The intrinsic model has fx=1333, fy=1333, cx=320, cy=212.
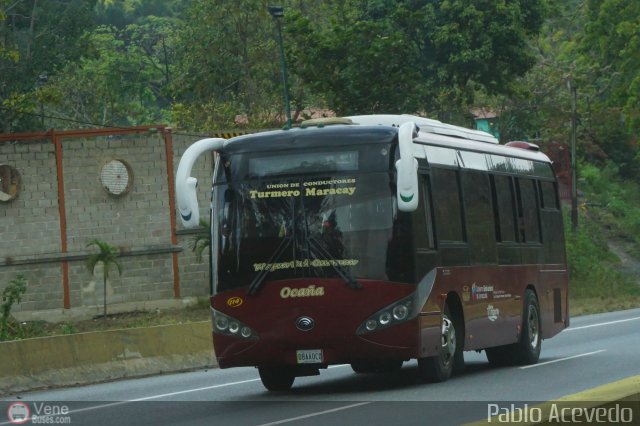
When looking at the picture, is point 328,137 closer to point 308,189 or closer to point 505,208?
point 308,189

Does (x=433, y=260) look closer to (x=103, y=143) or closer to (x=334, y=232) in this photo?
(x=334, y=232)

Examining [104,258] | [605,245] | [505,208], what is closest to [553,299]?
[505,208]

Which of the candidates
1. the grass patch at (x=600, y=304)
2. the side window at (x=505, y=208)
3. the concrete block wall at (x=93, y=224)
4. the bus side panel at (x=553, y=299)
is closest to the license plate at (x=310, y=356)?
the side window at (x=505, y=208)

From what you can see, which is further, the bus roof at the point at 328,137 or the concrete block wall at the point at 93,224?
the concrete block wall at the point at 93,224

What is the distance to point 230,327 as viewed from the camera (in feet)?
50.0

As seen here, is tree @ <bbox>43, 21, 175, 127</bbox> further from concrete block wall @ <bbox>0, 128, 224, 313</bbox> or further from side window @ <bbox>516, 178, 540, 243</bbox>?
side window @ <bbox>516, 178, 540, 243</bbox>

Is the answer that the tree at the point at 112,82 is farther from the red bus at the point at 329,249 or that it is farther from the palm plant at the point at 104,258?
the red bus at the point at 329,249

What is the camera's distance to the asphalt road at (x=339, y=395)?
13.0 metres

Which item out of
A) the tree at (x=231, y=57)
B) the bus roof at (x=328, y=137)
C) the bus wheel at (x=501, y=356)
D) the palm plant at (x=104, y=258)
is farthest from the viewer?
the tree at (x=231, y=57)

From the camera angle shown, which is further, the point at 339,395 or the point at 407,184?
the point at 339,395

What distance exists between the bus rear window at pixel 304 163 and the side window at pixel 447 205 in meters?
1.46

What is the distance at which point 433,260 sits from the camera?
51.5 ft

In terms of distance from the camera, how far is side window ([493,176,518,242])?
18781 mm

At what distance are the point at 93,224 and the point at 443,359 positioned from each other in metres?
19.8
